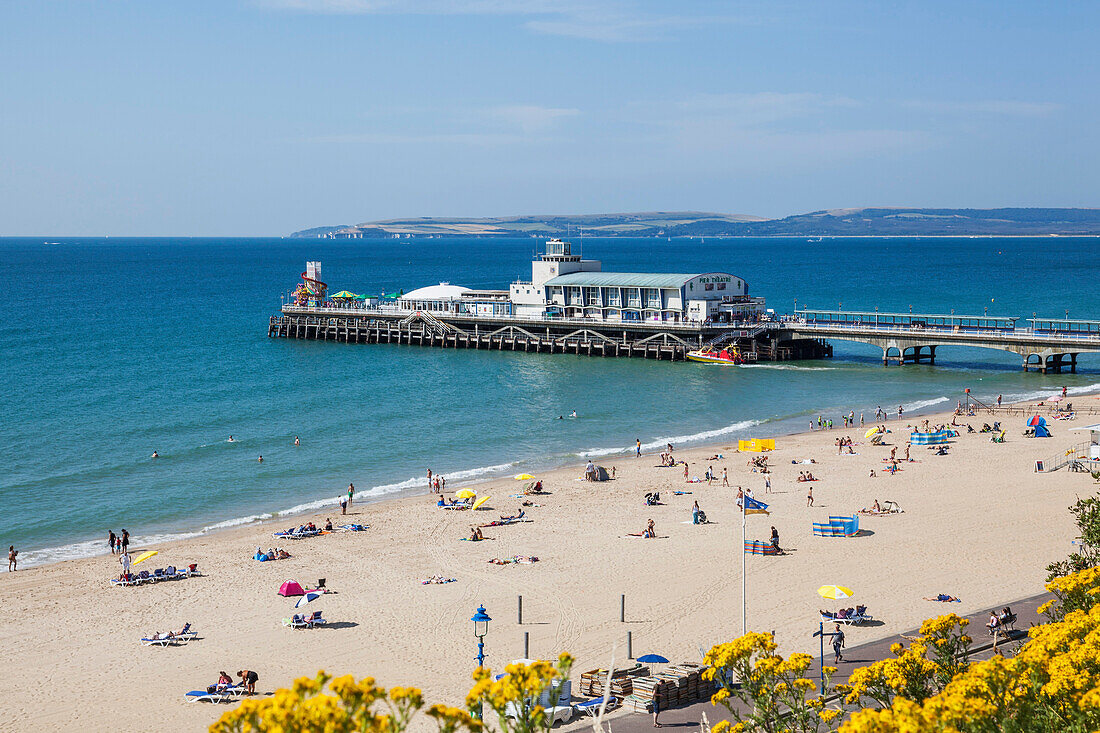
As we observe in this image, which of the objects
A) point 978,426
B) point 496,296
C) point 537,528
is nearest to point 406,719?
point 537,528

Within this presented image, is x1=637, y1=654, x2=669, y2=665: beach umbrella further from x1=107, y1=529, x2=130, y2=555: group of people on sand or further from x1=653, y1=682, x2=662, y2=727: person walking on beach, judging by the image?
x1=107, y1=529, x2=130, y2=555: group of people on sand

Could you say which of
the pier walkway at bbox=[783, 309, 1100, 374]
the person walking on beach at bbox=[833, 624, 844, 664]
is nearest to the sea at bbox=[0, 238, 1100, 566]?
the pier walkway at bbox=[783, 309, 1100, 374]

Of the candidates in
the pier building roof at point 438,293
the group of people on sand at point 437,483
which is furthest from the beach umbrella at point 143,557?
the pier building roof at point 438,293

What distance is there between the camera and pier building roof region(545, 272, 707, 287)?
78062 mm

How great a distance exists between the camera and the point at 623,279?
3196 inches

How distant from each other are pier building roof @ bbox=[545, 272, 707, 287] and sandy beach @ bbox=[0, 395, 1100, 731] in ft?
120

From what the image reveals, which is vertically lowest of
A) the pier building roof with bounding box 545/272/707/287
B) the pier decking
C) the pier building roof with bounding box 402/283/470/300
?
the pier decking

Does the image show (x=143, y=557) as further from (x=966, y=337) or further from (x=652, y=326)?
(x=966, y=337)

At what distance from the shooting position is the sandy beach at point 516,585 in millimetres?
23766

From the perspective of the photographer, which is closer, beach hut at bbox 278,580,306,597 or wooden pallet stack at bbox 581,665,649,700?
wooden pallet stack at bbox 581,665,649,700

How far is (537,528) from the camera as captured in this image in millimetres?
36125

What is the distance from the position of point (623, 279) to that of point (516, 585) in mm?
53485

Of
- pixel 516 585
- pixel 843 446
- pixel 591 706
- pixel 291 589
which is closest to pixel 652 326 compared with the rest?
pixel 843 446

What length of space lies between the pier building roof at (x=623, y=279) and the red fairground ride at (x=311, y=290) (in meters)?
26.1
